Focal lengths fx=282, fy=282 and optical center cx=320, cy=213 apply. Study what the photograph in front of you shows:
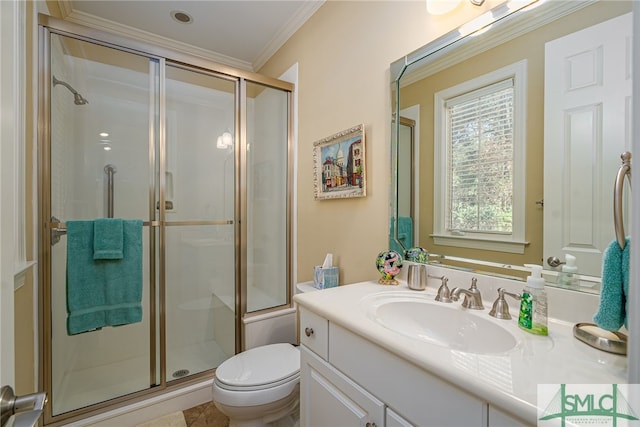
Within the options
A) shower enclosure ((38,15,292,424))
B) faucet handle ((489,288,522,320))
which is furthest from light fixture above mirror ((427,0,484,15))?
shower enclosure ((38,15,292,424))

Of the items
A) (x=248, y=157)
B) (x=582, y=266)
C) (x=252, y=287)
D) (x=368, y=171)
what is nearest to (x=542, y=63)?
(x=582, y=266)

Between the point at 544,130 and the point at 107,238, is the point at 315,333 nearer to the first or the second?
the point at 544,130

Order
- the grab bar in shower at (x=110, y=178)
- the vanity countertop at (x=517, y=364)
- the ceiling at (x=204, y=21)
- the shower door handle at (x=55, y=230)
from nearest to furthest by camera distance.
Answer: the vanity countertop at (x=517, y=364) → the shower door handle at (x=55, y=230) → the grab bar in shower at (x=110, y=178) → the ceiling at (x=204, y=21)

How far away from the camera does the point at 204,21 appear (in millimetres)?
2074

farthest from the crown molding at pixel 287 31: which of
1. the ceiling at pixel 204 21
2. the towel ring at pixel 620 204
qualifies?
the towel ring at pixel 620 204

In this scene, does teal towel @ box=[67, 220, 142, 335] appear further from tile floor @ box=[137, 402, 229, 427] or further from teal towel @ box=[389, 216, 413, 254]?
teal towel @ box=[389, 216, 413, 254]

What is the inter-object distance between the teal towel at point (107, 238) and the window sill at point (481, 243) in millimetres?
1701

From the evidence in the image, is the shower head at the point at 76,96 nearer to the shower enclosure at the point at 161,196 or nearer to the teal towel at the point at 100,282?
the shower enclosure at the point at 161,196

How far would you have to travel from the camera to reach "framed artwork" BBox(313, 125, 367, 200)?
5.05ft

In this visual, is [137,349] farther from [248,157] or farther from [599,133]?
[599,133]

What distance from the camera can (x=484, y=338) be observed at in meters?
0.87

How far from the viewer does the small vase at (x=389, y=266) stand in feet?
4.16

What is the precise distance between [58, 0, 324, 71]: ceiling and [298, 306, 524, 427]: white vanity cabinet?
79.8 inches

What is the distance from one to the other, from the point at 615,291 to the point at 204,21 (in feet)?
8.58
